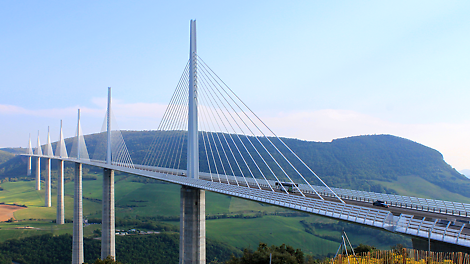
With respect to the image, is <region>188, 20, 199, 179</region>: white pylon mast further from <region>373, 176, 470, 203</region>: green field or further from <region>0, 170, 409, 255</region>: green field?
<region>373, 176, 470, 203</region>: green field

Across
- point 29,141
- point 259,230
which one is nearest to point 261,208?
point 259,230

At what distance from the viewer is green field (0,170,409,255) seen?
78.1 metres

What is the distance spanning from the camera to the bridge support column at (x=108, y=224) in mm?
42406

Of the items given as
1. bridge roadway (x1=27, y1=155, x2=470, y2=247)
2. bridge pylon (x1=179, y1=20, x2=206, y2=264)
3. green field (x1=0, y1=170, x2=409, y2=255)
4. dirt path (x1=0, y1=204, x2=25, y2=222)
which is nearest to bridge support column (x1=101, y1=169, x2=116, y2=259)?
bridge pylon (x1=179, y1=20, x2=206, y2=264)

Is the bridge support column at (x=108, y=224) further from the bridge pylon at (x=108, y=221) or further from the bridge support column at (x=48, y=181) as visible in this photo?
the bridge support column at (x=48, y=181)

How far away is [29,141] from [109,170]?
85240 mm

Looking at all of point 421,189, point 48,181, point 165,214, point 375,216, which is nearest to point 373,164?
point 421,189

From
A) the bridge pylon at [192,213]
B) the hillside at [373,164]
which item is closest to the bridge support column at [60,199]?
the hillside at [373,164]

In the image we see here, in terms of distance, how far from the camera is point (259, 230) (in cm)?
8919

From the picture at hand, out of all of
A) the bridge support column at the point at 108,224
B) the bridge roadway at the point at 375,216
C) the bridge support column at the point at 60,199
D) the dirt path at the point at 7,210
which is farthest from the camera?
the dirt path at the point at 7,210

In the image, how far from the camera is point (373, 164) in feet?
418

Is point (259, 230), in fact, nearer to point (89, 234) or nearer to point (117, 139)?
point (89, 234)

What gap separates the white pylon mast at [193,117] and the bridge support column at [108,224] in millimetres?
23105

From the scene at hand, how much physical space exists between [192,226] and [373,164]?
11758 centimetres
